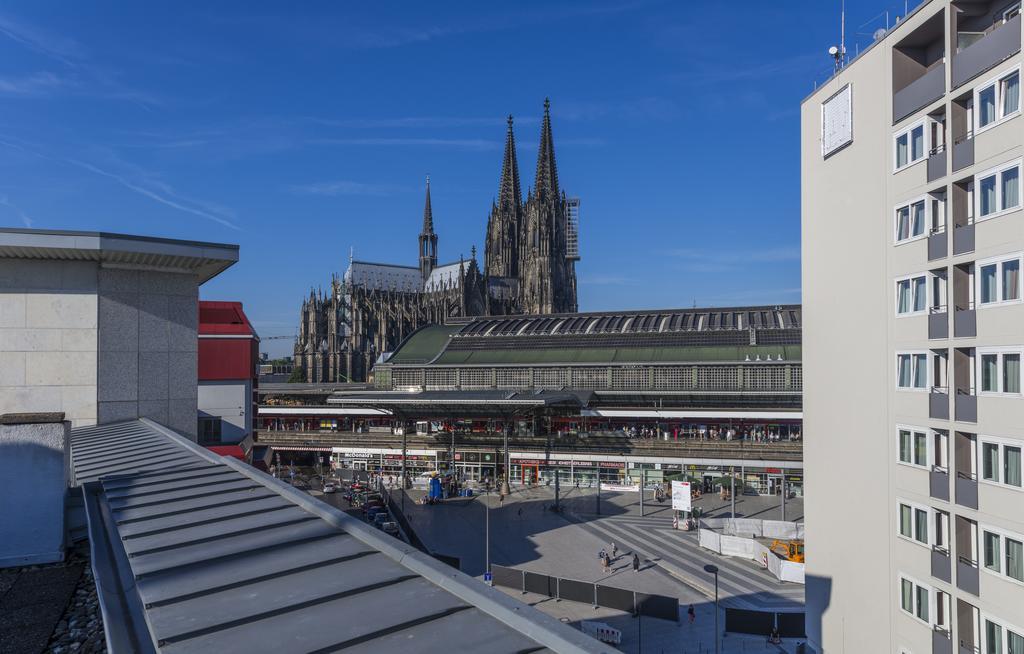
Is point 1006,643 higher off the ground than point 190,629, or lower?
lower

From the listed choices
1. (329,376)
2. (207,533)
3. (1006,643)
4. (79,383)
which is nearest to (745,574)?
(1006,643)

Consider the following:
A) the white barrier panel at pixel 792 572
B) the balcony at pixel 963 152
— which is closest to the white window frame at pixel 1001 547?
the balcony at pixel 963 152

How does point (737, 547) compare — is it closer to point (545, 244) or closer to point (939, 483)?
point (939, 483)

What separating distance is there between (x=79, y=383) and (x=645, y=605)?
19.6m

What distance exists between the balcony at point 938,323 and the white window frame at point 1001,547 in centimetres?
378

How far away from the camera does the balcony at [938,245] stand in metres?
13.8

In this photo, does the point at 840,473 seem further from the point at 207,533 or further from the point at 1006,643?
the point at 207,533

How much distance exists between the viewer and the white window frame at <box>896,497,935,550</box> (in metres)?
14.0

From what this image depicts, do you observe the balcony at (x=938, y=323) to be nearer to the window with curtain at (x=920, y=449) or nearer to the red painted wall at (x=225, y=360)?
the window with curtain at (x=920, y=449)

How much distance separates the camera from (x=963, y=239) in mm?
13297

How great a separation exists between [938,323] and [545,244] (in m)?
109

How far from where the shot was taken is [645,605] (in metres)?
24.4

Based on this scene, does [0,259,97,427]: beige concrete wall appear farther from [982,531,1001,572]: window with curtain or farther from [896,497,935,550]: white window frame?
[982,531,1001,572]: window with curtain

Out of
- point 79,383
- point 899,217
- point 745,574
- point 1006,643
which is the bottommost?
point 745,574
